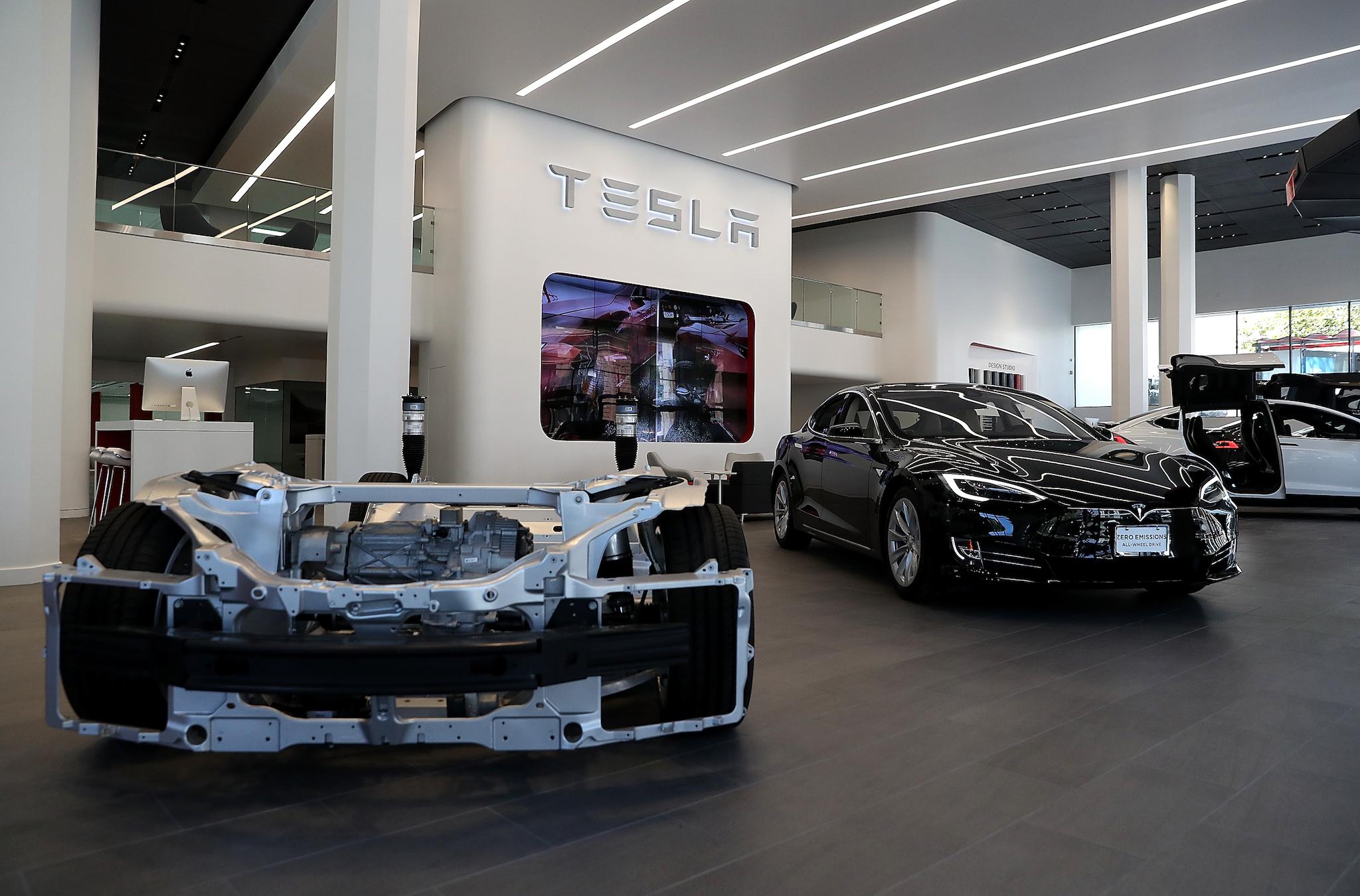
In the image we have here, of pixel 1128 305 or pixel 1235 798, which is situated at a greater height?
pixel 1128 305

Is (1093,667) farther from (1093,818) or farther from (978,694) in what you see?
(1093,818)

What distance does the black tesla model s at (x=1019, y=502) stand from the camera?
387cm

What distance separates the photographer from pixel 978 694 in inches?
112

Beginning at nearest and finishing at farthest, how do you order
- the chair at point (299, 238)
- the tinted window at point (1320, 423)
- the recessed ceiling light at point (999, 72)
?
1. the recessed ceiling light at point (999, 72)
2. the tinted window at point (1320, 423)
3. the chair at point (299, 238)

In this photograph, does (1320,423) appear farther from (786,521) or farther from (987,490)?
(987,490)

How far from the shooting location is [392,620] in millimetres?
1898

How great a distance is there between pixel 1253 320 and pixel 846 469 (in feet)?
67.5

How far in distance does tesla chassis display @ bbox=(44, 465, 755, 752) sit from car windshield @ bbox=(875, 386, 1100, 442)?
9.61 ft

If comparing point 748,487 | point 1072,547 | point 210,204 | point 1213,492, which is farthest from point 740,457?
point 1072,547

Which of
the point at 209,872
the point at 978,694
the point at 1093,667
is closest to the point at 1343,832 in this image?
the point at 978,694

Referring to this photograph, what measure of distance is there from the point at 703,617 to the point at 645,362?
9880 mm

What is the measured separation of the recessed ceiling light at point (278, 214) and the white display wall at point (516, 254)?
1.43 metres

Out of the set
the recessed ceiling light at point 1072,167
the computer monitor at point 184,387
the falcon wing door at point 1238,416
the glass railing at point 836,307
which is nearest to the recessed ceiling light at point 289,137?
the computer monitor at point 184,387

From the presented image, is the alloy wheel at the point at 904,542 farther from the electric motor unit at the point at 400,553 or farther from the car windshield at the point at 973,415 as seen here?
the electric motor unit at the point at 400,553
